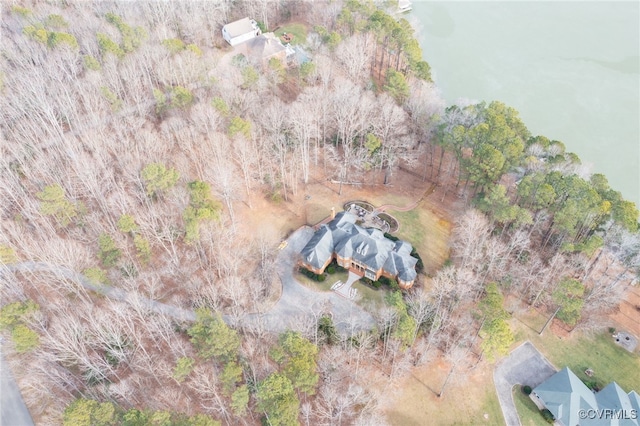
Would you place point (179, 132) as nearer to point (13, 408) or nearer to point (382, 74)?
point (13, 408)

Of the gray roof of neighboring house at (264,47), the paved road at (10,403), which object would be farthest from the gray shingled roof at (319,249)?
the gray roof of neighboring house at (264,47)

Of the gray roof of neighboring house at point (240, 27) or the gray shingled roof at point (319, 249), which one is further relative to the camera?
the gray roof of neighboring house at point (240, 27)

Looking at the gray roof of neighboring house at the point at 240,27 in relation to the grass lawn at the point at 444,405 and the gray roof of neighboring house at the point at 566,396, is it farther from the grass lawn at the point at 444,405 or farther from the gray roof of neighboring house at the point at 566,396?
the gray roof of neighboring house at the point at 566,396

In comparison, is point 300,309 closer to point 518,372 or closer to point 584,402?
point 518,372

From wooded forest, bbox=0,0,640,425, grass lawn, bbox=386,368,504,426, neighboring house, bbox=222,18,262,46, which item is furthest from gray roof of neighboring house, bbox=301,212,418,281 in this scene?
neighboring house, bbox=222,18,262,46

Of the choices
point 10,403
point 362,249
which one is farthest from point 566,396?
point 10,403
